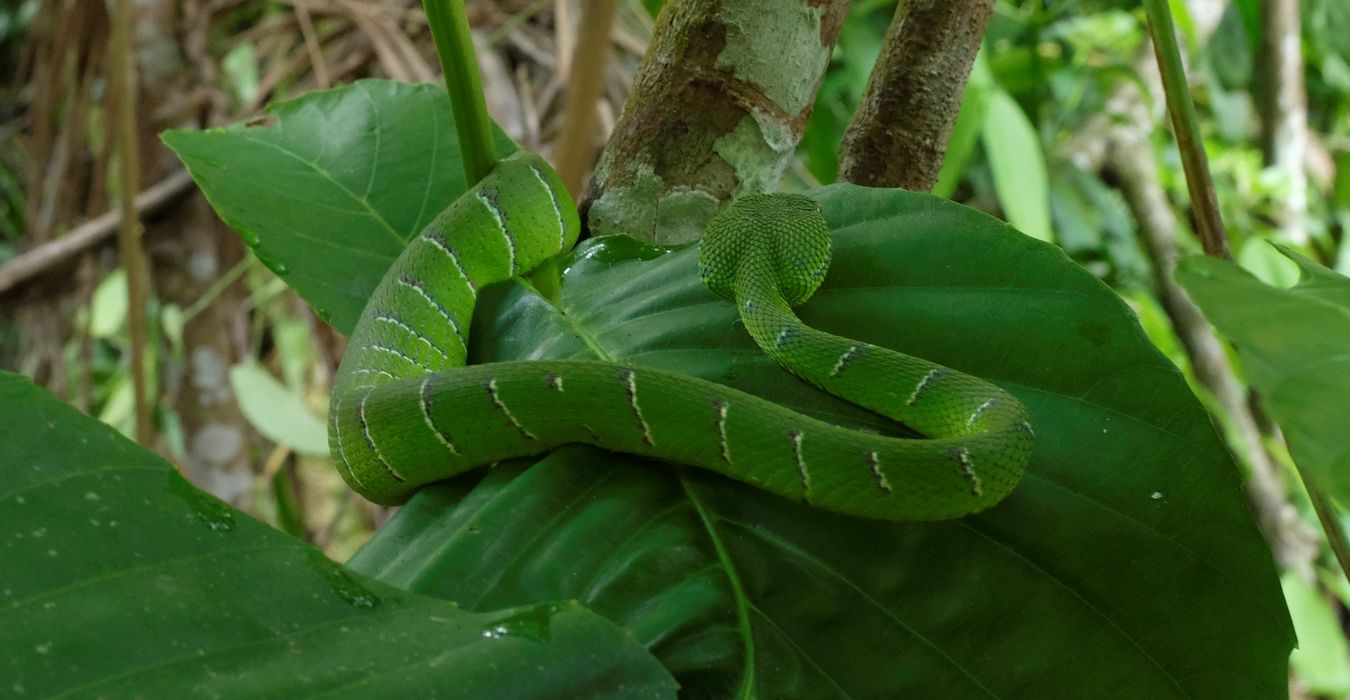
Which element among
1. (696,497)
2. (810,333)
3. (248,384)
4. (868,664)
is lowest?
(248,384)

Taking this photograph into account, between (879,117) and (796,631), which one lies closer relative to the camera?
(796,631)

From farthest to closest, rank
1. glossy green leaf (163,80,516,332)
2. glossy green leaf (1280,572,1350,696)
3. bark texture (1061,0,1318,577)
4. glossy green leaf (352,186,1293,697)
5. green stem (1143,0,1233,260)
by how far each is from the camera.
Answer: bark texture (1061,0,1318,577) → glossy green leaf (1280,572,1350,696) → glossy green leaf (163,80,516,332) → green stem (1143,0,1233,260) → glossy green leaf (352,186,1293,697)

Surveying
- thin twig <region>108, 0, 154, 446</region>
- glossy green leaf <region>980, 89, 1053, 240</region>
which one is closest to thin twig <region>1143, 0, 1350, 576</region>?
glossy green leaf <region>980, 89, 1053, 240</region>

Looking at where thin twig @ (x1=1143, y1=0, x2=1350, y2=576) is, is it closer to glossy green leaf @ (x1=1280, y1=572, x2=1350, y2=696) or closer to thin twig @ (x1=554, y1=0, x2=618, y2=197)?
thin twig @ (x1=554, y1=0, x2=618, y2=197)

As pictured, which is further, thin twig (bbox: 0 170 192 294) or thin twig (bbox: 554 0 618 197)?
thin twig (bbox: 0 170 192 294)

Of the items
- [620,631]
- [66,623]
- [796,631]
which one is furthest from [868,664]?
[66,623]

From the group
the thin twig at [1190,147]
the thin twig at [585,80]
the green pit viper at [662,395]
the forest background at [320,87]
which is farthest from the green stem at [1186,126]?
the forest background at [320,87]

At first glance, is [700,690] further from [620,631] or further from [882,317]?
[882,317]
